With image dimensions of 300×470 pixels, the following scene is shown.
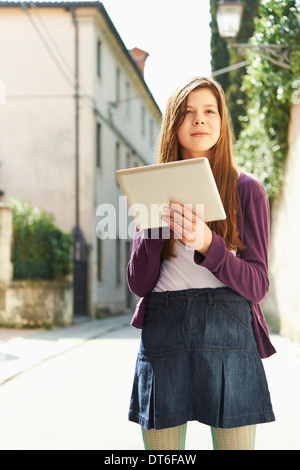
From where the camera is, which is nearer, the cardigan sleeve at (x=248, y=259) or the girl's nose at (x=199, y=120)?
the cardigan sleeve at (x=248, y=259)

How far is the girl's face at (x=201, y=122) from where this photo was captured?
2100mm

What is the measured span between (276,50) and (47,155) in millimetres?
9929

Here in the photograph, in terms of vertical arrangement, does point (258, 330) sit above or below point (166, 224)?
below

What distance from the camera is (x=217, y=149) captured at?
2.13 meters

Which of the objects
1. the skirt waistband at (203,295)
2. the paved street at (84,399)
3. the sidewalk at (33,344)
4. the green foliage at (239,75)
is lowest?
the sidewalk at (33,344)

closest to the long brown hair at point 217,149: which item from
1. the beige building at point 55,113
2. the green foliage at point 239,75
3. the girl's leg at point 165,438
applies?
the girl's leg at point 165,438

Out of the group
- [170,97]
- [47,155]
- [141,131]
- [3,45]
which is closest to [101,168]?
[47,155]

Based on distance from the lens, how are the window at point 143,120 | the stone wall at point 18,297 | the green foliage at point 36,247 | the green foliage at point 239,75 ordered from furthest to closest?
the window at point 143,120 < the green foliage at point 239,75 < the green foliage at point 36,247 < the stone wall at point 18,297

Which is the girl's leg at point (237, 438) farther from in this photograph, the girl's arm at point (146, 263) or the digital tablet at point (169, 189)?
the digital tablet at point (169, 189)

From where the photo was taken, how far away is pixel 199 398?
200 centimetres

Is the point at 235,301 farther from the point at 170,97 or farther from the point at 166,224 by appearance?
the point at 170,97

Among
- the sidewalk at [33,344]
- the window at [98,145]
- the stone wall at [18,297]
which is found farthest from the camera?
the window at [98,145]

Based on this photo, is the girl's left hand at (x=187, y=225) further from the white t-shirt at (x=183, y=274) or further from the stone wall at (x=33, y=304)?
the stone wall at (x=33, y=304)

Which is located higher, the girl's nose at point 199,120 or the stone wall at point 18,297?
the girl's nose at point 199,120
